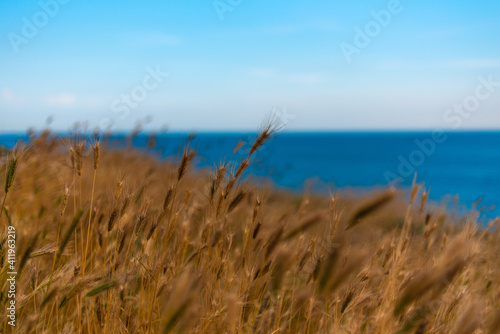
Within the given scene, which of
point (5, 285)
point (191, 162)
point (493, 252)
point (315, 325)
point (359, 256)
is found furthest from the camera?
point (493, 252)

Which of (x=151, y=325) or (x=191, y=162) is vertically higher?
(x=191, y=162)

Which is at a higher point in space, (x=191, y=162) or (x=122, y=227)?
(x=191, y=162)

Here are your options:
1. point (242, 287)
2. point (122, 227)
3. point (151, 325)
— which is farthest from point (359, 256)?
point (122, 227)

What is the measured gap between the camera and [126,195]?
1818 millimetres

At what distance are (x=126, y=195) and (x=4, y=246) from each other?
→ 0.56 m

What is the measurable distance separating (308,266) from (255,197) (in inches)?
15.7

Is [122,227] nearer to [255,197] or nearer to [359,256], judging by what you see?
[255,197]

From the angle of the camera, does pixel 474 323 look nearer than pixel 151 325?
Yes

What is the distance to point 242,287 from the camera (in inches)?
81.6

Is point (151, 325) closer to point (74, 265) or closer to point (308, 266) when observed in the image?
point (74, 265)

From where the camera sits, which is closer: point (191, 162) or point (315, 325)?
point (191, 162)

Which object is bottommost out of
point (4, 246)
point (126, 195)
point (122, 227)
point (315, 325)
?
point (315, 325)

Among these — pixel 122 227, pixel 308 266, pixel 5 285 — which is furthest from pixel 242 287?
pixel 5 285

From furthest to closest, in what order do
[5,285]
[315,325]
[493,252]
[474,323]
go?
[493,252]
[315,325]
[5,285]
[474,323]
